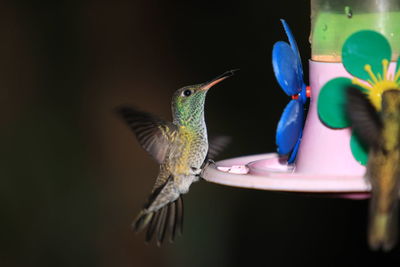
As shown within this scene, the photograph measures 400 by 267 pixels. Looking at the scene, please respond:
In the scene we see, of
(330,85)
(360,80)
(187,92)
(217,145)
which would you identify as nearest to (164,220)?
(217,145)

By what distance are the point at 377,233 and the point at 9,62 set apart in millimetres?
6042

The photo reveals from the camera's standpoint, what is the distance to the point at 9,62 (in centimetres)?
780

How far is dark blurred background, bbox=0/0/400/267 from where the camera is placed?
7301 mm

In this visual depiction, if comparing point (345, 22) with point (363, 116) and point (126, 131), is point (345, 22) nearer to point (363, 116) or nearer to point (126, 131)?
point (363, 116)

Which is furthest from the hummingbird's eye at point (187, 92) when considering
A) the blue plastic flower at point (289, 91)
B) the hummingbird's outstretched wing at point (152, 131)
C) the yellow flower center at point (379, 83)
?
the yellow flower center at point (379, 83)

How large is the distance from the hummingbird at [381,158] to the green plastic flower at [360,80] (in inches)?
5.6

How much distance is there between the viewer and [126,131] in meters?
7.93

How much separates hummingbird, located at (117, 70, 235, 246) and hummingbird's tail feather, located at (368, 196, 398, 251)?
3.64ft

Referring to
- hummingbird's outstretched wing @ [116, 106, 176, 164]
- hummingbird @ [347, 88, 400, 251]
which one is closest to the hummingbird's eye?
hummingbird's outstretched wing @ [116, 106, 176, 164]

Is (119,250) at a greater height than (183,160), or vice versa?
(183,160)

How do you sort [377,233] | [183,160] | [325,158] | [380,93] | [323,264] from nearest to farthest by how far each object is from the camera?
[377,233], [380,93], [325,158], [183,160], [323,264]

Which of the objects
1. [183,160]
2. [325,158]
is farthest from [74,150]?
[325,158]

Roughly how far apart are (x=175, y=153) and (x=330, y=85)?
100cm

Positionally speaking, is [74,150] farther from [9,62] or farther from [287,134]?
[287,134]
